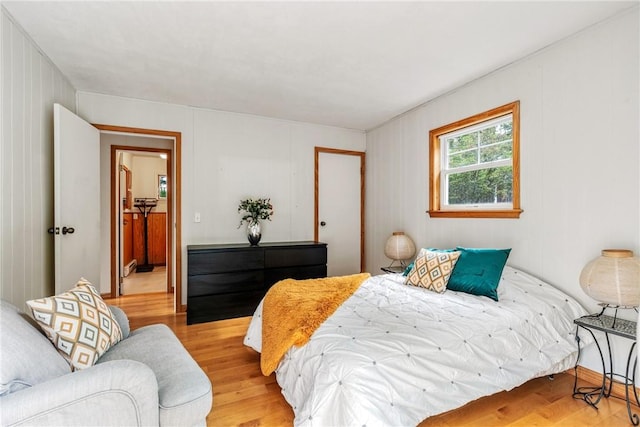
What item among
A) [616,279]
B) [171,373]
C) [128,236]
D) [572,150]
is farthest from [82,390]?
[128,236]

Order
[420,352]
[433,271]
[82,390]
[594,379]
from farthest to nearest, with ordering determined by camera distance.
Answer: [433,271] → [594,379] → [420,352] → [82,390]

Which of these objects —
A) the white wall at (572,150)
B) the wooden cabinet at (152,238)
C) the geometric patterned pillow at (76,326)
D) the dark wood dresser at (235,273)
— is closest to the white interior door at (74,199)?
the dark wood dresser at (235,273)

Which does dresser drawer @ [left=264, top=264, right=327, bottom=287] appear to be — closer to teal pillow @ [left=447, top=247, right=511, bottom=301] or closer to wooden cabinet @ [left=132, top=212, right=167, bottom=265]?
teal pillow @ [left=447, top=247, right=511, bottom=301]

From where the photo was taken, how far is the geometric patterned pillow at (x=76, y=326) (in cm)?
135

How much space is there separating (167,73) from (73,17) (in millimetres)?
847

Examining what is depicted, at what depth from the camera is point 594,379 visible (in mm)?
2148

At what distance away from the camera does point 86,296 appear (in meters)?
1.61

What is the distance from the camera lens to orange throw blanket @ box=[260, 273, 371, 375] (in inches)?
72.9

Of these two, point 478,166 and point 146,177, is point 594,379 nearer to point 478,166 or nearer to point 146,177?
point 478,166

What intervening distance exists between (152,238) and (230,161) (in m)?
3.91

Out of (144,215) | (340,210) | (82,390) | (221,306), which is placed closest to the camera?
(82,390)

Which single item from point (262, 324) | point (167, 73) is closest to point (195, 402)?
point (262, 324)

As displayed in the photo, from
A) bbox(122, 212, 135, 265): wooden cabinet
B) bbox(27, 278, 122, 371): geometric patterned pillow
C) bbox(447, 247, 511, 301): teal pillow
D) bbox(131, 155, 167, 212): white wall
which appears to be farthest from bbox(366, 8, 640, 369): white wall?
bbox(131, 155, 167, 212): white wall

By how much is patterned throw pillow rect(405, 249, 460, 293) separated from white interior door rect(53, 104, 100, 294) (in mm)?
2975
